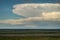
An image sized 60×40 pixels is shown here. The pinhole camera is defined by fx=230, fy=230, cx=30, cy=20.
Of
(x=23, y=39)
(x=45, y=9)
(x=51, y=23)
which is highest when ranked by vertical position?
Result: (x=45, y=9)

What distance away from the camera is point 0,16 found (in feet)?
5.64

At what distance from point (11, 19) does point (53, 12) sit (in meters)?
0.32

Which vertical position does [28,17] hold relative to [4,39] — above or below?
above

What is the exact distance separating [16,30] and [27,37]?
0.10 m

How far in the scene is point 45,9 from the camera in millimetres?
1726

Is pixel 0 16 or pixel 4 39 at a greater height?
pixel 0 16

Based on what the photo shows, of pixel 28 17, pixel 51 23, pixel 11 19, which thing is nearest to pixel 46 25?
pixel 51 23

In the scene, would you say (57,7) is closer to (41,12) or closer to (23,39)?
(41,12)

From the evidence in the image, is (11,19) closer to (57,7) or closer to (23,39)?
(23,39)

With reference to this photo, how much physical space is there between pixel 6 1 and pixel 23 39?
0.31m

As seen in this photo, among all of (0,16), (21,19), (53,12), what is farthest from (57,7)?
(0,16)

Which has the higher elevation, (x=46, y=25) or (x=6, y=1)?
(x=6, y=1)

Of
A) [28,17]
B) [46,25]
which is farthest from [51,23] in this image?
[28,17]

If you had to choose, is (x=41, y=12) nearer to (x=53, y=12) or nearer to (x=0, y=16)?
(x=53, y=12)
